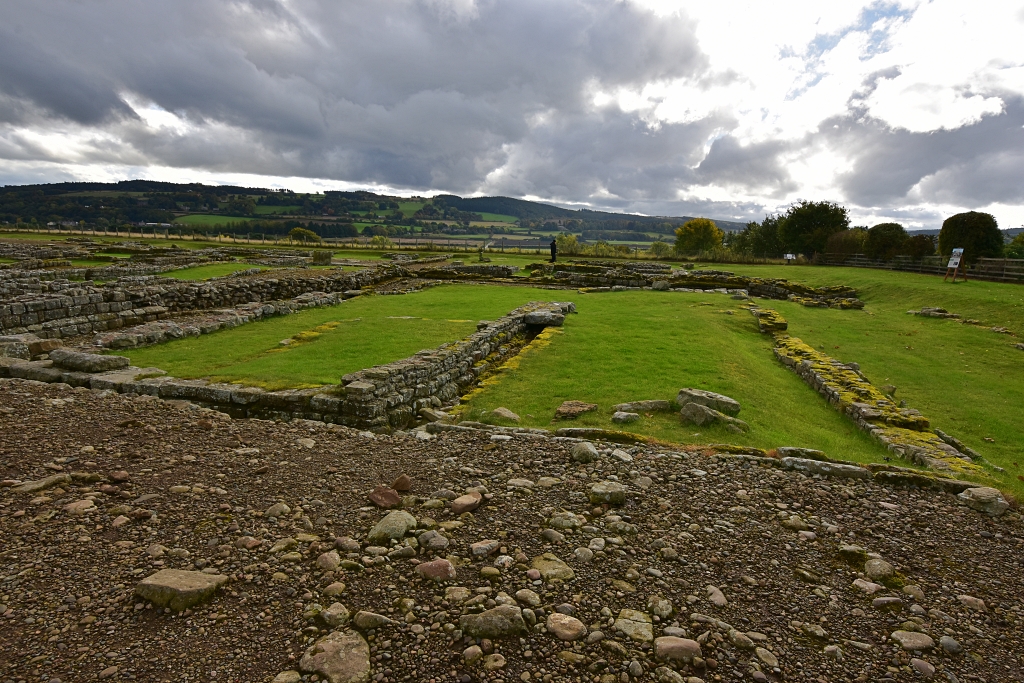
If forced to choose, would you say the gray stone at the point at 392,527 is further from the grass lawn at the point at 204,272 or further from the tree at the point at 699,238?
the tree at the point at 699,238

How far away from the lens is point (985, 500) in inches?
213

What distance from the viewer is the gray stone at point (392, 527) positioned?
15.0 feet

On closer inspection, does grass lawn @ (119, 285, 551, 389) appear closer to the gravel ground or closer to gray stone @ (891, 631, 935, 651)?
the gravel ground

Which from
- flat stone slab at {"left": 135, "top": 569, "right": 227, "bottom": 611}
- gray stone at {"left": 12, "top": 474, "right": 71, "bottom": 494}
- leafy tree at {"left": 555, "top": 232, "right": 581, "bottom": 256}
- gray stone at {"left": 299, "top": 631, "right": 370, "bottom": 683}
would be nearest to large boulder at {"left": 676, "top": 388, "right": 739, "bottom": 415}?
gray stone at {"left": 299, "top": 631, "right": 370, "bottom": 683}

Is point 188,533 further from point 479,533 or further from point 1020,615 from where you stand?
point 1020,615

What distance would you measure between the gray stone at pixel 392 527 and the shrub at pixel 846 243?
173 ft

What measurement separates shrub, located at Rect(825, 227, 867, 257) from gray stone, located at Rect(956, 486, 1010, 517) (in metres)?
48.6

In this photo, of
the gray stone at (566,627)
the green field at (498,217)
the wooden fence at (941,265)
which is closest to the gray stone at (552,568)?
the gray stone at (566,627)

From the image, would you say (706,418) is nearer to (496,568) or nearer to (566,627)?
(496,568)

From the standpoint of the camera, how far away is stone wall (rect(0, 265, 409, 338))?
49.8ft

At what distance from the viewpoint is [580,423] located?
8266 mm

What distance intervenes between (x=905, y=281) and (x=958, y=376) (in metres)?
20.9

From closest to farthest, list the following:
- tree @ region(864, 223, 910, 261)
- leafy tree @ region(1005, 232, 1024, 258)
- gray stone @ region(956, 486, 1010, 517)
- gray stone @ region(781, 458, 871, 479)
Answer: gray stone @ region(956, 486, 1010, 517)
gray stone @ region(781, 458, 871, 479)
leafy tree @ region(1005, 232, 1024, 258)
tree @ region(864, 223, 910, 261)

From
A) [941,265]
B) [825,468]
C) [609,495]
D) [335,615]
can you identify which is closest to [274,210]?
[941,265]
